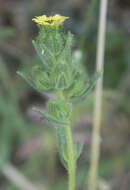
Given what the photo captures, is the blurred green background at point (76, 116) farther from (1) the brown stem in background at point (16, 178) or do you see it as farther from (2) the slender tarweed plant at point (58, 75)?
(2) the slender tarweed plant at point (58, 75)

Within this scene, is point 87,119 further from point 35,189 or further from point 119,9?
point 119,9

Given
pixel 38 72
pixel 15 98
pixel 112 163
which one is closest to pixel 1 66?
pixel 15 98

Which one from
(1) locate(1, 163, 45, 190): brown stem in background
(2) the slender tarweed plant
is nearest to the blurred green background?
(1) locate(1, 163, 45, 190): brown stem in background

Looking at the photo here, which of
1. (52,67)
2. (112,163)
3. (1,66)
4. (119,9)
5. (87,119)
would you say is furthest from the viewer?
(119,9)

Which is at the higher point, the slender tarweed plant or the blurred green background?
the slender tarweed plant

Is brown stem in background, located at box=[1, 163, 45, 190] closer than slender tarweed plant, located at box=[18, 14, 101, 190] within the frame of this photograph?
No

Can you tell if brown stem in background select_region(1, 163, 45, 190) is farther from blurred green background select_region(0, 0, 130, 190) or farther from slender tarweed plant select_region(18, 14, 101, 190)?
slender tarweed plant select_region(18, 14, 101, 190)
